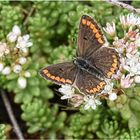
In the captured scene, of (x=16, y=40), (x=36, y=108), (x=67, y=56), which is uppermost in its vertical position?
(x=16, y=40)

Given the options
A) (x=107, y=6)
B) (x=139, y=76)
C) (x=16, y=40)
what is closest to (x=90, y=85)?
(x=139, y=76)

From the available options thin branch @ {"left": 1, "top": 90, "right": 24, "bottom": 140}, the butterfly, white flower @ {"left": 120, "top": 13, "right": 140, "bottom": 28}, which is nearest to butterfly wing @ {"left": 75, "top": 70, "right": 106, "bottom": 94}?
the butterfly

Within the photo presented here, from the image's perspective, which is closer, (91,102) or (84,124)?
(91,102)

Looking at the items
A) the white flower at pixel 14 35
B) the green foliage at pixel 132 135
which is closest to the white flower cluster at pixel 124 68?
the green foliage at pixel 132 135

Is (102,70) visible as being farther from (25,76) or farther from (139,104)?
(25,76)

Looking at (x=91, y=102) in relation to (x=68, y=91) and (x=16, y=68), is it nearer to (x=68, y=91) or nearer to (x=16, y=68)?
(x=68, y=91)

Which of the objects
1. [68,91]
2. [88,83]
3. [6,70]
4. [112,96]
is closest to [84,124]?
[68,91]

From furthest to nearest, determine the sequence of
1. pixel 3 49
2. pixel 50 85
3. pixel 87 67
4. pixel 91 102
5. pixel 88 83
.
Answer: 1. pixel 50 85
2. pixel 3 49
3. pixel 91 102
4. pixel 87 67
5. pixel 88 83

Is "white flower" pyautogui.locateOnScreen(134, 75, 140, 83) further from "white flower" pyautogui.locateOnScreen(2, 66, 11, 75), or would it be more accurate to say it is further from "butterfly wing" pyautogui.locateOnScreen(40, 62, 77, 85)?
"white flower" pyautogui.locateOnScreen(2, 66, 11, 75)
